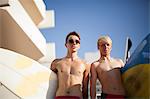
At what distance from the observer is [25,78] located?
257cm

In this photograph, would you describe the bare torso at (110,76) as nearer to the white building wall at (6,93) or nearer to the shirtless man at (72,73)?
the shirtless man at (72,73)

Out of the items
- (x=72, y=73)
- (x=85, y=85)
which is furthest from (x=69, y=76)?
(x=85, y=85)

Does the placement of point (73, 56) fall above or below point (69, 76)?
above

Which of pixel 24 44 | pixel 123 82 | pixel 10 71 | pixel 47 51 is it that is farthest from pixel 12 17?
pixel 47 51

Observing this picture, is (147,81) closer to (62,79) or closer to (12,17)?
(62,79)

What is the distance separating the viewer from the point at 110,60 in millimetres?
2832

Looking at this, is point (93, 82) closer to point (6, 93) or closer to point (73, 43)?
point (73, 43)

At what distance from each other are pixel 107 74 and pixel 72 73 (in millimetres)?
386

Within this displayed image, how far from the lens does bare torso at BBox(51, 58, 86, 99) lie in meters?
2.64

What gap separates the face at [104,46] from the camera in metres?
2.75

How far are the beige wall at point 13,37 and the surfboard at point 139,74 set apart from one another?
13.9 feet

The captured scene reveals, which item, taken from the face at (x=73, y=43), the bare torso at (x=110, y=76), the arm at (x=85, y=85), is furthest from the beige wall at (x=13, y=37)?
the bare torso at (x=110, y=76)

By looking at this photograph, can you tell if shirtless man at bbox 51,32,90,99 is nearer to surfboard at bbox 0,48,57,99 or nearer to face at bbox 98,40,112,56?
surfboard at bbox 0,48,57,99

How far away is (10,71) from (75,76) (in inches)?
27.5
